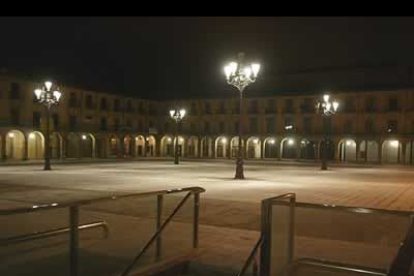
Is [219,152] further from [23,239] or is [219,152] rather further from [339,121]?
[23,239]

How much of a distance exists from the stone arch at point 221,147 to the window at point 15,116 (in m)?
25.8

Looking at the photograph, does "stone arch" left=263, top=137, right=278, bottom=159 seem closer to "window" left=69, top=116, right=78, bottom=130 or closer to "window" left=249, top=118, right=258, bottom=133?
"window" left=249, top=118, right=258, bottom=133

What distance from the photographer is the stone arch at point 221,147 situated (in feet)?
196

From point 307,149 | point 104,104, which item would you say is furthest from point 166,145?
point 307,149

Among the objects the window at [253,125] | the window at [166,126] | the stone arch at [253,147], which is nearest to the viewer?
the stone arch at [253,147]

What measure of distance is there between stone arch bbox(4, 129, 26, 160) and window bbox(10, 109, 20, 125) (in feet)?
3.02

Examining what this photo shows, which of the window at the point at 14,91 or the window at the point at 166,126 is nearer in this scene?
the window at the point at 14,91

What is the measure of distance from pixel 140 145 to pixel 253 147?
16.1m

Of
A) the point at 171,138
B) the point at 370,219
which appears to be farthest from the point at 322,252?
the point at 171,138

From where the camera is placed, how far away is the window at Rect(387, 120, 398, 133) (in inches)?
1954

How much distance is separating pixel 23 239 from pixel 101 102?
5182cm

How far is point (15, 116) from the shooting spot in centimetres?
4497

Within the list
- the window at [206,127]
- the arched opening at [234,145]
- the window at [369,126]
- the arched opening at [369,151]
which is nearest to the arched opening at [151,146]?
the window at [206,127]

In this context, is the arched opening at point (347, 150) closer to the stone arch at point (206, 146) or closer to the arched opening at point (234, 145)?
the arched opening at point (234, 145)
